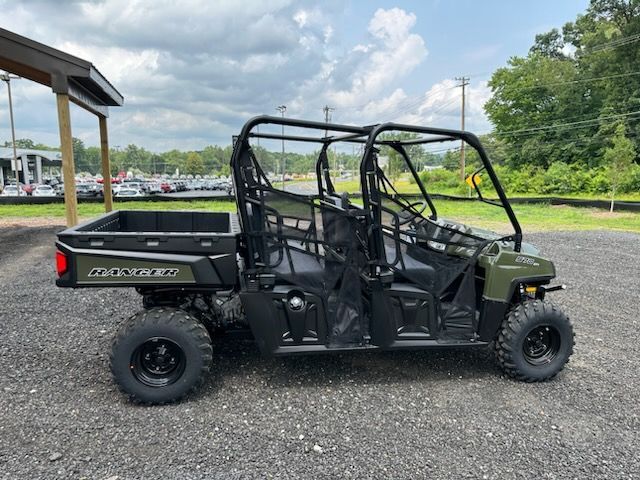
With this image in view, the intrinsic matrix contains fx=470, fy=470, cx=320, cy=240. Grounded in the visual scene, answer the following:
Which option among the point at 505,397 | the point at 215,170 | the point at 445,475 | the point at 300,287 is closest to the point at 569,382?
the point at 505,397

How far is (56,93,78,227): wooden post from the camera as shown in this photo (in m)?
7.96

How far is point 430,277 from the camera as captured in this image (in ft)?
11.5

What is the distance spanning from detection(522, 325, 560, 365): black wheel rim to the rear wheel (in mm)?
2455

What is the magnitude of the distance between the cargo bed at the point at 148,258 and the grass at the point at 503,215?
10.8m

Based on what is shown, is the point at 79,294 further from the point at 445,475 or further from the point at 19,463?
the point at 445,475

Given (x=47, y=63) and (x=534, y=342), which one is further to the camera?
(x=47, y=63)

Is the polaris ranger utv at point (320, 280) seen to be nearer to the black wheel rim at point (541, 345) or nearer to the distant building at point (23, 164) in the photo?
the black wheel rim at point (541, 345)

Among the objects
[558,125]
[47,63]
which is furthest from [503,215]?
[558,125]

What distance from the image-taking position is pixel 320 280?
11.1ft

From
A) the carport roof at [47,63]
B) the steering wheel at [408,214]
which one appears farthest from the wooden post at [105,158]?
the steering wheel at [408,214]

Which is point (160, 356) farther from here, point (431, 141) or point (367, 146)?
point (431, 141)

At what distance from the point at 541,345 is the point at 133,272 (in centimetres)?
314

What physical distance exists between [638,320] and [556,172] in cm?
3186

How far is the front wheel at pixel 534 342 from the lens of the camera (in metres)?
3.59
